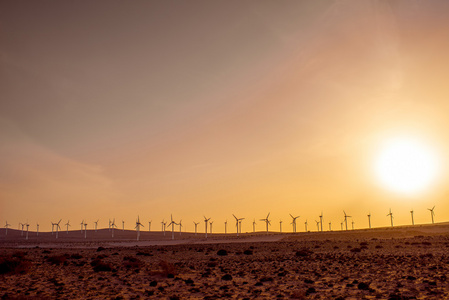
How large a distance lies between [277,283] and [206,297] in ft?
21.5

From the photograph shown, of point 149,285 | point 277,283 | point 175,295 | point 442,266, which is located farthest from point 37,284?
point 442,266

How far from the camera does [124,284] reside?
82.8ft

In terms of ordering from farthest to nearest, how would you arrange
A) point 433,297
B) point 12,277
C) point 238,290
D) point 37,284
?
point 12,277 < point 37,284 < point 238,290 < point 433,297

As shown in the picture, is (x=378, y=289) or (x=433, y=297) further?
(x=378, y=289)

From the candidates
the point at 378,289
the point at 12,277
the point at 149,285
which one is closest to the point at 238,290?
the point at 149,285

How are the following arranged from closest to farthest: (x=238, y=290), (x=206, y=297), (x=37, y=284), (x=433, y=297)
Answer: (x=433, y=297)
(x=206, y=297)
(x=238, y=290)
(x=37, y=284)

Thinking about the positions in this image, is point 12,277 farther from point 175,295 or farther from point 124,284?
point 175,295

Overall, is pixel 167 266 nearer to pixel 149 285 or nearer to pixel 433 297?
pixel 149 285

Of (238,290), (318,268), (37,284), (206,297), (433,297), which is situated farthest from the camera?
(318,268)

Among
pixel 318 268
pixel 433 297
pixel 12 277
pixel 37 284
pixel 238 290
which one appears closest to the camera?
pixel 433 297

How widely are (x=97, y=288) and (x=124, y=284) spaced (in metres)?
2.29

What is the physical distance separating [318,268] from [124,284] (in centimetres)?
1736

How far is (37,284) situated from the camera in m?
24.2

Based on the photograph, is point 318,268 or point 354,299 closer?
point 354,299
